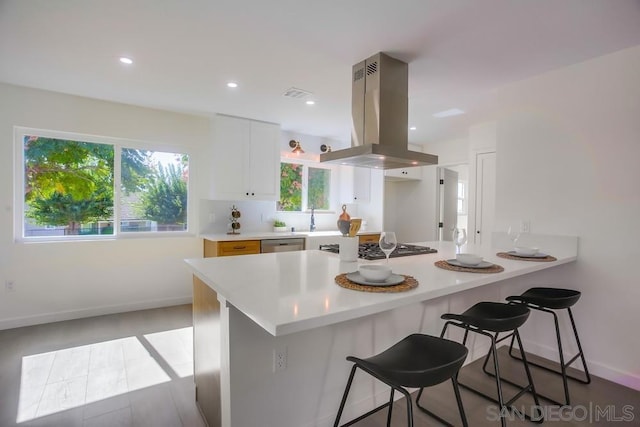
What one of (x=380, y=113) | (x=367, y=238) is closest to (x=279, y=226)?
(x=367, y=238)

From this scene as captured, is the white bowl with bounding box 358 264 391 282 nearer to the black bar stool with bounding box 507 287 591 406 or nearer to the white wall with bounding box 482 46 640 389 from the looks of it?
the black bar stool with bounding box 507 287 591 406

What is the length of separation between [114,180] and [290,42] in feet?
9.13

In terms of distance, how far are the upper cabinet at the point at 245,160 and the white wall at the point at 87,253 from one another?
407 millimetres

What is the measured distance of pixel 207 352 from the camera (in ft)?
5.68

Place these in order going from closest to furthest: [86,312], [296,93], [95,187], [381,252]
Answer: [381,252], [296,93], [86,312], [95,187]

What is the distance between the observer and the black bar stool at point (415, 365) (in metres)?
1.11

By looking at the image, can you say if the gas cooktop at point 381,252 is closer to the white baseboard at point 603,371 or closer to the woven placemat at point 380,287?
the woven placemat at point 380,287

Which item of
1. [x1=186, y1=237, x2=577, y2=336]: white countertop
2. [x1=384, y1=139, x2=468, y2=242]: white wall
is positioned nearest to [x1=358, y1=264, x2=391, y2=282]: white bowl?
[x1=186, y1=237, x2=577, y2=336]: white countertop

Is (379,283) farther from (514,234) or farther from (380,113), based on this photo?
(514,234)

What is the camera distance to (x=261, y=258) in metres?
2.07

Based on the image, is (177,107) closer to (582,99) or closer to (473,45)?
(473,45)

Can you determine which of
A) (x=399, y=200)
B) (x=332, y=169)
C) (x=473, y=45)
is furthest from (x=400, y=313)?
(x=399, y=200)

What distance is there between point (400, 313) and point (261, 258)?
→ 98cm

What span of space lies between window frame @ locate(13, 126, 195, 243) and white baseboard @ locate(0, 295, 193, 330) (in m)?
0.78
